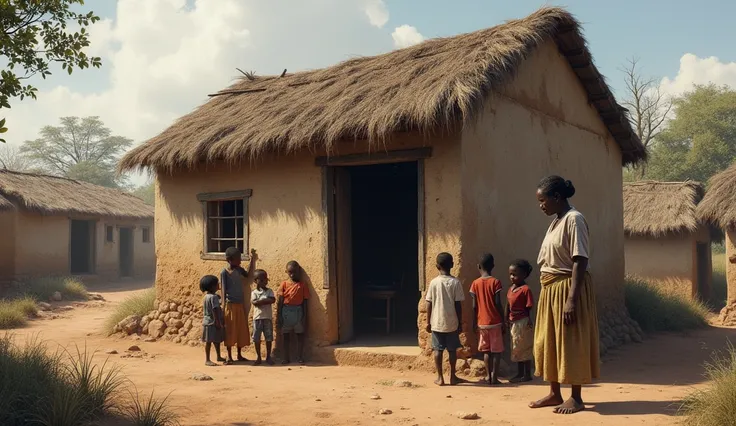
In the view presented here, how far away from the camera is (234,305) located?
8031 mm

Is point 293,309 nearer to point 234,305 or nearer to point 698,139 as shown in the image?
point 234,305

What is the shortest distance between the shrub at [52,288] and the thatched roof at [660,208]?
41.0 ft

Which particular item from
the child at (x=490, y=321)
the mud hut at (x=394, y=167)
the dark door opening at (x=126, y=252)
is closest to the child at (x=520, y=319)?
the child at (x=490, y=321)

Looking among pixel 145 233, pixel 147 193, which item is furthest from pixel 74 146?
pixel 145 233

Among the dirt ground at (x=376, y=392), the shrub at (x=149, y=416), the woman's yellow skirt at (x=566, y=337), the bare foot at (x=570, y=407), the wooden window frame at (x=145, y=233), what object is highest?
the wooden window frame at (x=145, y=233)

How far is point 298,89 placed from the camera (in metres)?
9.52

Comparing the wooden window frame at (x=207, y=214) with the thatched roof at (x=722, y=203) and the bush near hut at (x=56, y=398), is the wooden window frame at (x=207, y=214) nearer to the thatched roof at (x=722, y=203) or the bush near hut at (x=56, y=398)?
the bush near hut at (x=56, y=398)

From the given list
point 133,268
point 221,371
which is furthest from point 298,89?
point 133,268

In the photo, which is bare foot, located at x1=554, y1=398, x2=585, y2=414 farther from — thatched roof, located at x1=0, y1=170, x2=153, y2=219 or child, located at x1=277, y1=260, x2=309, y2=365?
thatched roof, located at x1=0, y1=170, x2=153, y2=219

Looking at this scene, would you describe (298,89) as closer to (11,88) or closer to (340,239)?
(340,239)

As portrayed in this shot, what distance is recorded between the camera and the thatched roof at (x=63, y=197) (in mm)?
16459

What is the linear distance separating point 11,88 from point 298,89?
4.81m

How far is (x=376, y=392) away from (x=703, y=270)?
1185 cm

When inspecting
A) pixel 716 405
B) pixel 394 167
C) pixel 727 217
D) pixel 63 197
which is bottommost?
pixel 716 405
